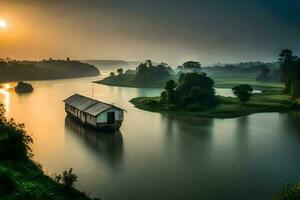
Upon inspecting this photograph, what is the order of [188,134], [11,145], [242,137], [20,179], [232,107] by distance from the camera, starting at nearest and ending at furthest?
1. [20,179]
2. [11,145]
3. [242,137]
4. [188,134]
5. [232,107]

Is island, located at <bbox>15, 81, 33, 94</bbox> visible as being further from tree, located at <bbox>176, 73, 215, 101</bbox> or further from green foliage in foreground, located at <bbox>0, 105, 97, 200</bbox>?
green foliage in foreground, located at <bbox>0, 105, 97, 200</bbox>

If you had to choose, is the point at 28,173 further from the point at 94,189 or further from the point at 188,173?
the point at 188,173

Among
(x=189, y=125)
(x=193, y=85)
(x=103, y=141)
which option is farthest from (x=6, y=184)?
(x=193, y=85)

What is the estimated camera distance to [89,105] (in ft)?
232

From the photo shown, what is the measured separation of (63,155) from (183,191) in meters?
20.5

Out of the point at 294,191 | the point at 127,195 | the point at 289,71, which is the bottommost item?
the point at 127,195

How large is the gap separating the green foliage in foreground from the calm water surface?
4.21 m

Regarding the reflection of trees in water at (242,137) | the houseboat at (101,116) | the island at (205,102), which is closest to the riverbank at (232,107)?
the island at (205,102)

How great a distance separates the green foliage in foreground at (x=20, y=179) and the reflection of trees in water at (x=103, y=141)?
465 inches

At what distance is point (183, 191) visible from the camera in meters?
36.7

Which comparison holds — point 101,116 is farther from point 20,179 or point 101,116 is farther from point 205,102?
point 205,102

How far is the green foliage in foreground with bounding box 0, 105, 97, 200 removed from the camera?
1074 inches

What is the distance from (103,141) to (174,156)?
14276 millimetres

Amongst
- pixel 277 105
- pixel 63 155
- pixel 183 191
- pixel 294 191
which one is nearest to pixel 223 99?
pixel 277 105
